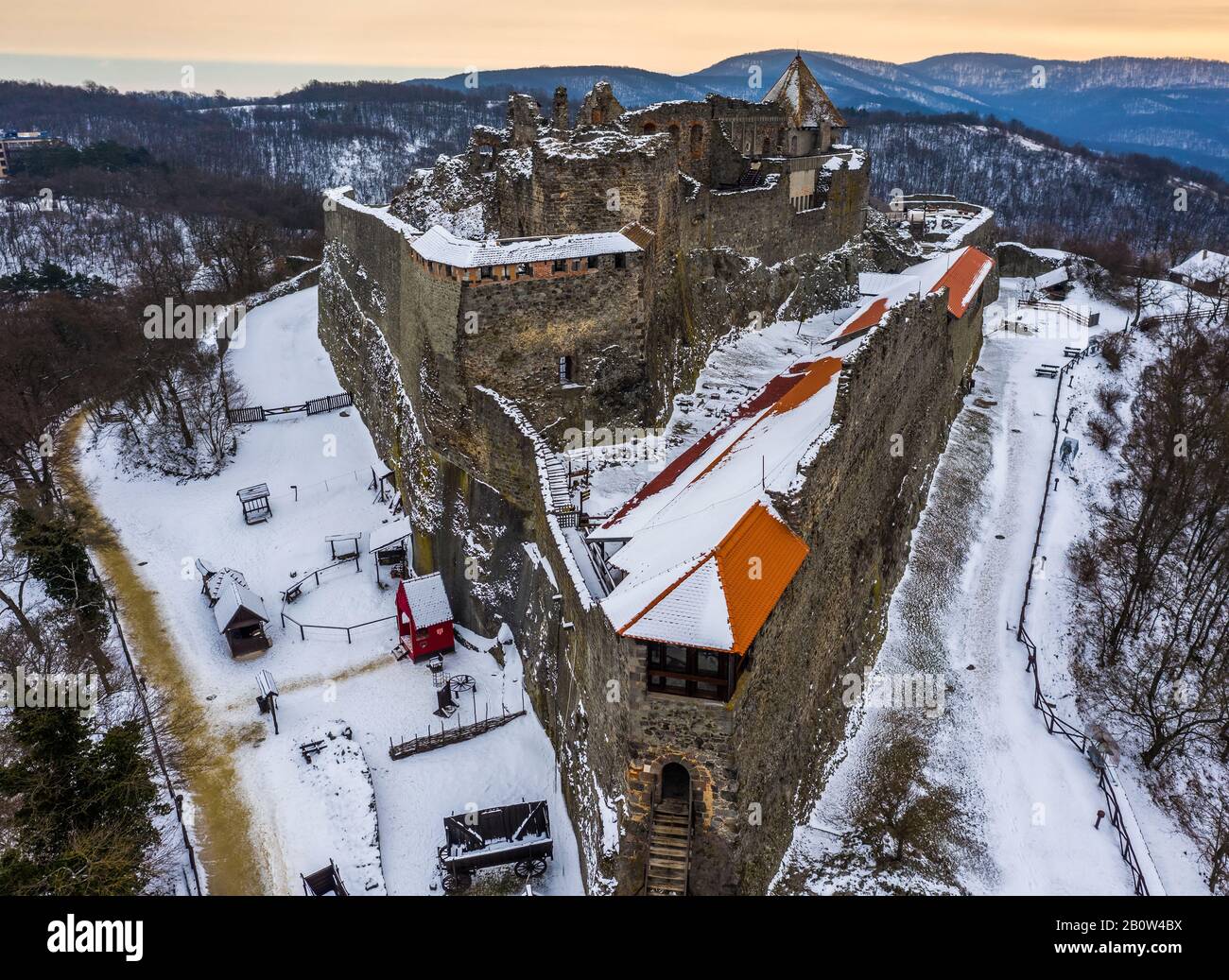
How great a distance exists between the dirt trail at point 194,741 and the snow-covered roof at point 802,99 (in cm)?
3900

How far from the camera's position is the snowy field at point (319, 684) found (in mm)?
19938

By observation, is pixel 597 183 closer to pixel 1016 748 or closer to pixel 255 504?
pixel 255 504

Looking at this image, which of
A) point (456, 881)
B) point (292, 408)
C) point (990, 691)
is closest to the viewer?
point (456, 881)

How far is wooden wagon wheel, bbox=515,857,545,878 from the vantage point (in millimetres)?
18969

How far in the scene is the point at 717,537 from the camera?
634 inches

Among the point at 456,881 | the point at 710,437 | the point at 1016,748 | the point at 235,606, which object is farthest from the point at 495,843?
the point at 1016,748

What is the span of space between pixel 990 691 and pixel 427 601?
57.1 feet

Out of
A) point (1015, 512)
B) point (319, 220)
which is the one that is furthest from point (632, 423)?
point (319, 220)

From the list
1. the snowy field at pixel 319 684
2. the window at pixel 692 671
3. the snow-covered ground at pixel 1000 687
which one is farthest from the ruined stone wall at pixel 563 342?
the window at pixel 692 671

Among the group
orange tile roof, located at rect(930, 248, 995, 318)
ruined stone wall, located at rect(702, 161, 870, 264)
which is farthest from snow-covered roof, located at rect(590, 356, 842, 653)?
orange tile roof, located at rect(930, 248, 995, 318)

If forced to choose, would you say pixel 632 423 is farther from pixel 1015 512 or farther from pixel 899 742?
pixel 1015 512

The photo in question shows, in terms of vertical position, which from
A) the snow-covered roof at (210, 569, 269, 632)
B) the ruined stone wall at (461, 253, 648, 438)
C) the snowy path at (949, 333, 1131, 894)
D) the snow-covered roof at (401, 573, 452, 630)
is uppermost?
the ruined stone wall at (461, 253, 648, 438)

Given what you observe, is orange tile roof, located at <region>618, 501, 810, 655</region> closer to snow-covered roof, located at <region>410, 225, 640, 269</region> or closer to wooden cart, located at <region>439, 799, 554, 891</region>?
wooden cart, located at <region>439, 799, 554, 891</region>

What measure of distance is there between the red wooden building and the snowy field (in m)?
0.52
